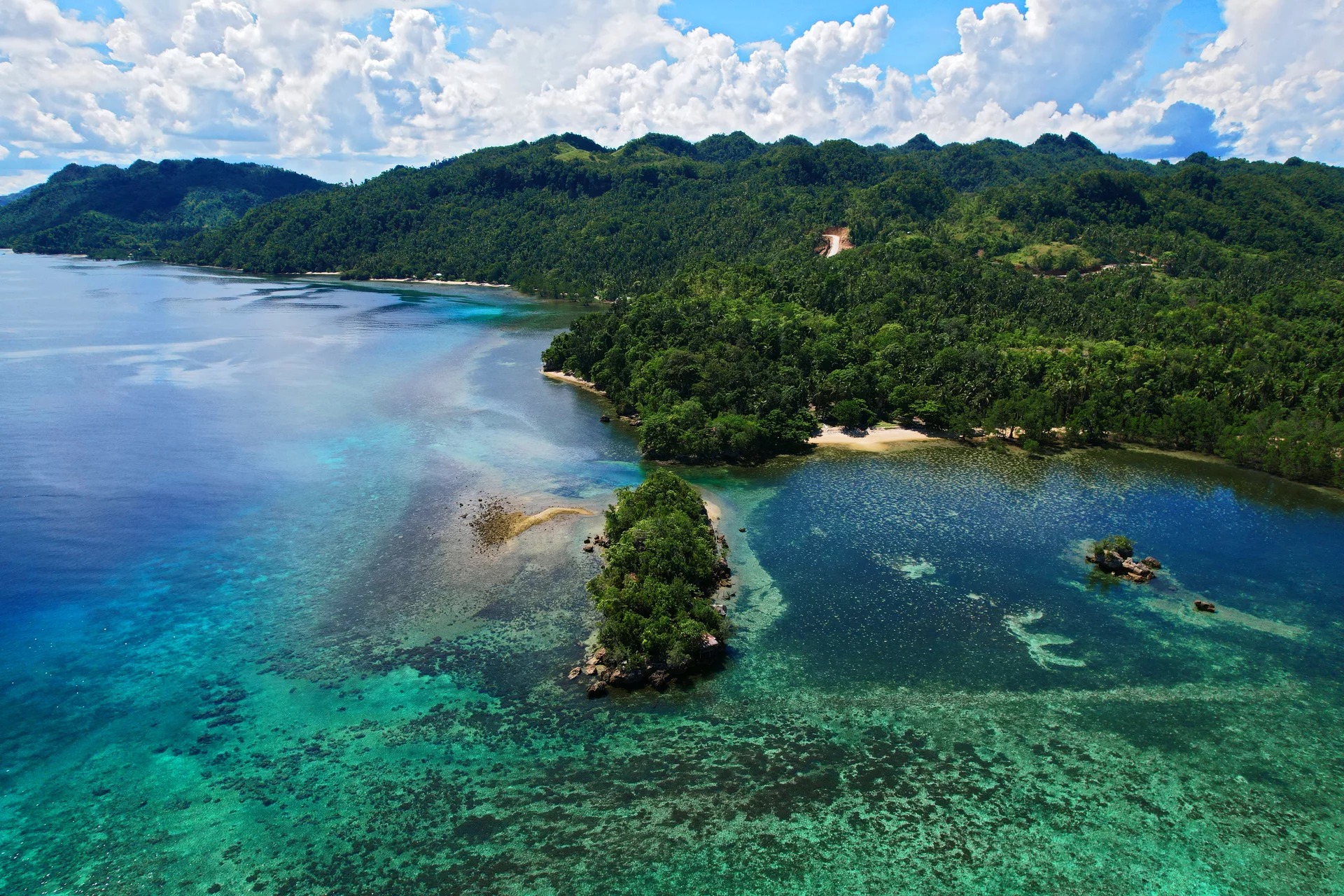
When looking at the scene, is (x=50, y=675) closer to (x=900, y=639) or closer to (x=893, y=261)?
(x=900, y=639)

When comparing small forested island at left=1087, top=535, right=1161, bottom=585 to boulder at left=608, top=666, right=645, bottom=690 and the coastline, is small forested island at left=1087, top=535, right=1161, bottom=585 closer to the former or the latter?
boulder at left=608, top=666, right=645, bottom=690

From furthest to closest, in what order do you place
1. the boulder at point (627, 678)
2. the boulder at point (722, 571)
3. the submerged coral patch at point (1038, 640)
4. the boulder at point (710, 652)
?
the boulder at point (722, 571) < the submerged coral patch at point (1038, 640) < the boulder at point (710, 652) < the boulder at point (627, 678)

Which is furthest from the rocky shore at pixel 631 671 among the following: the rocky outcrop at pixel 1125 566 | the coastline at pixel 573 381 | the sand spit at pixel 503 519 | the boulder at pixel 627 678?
the coastline at pixel 573 381

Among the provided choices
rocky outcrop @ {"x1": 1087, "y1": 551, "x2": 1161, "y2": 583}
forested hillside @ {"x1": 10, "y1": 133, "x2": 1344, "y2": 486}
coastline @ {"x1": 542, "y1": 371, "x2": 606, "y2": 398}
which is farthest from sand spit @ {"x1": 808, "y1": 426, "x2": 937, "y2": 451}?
coastline @ {"x1": 542, "y1": 371, "x2": 606, "y2": 398}

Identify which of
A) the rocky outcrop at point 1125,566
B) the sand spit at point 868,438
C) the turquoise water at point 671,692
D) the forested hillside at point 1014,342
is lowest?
the turquoise water at point 671,692

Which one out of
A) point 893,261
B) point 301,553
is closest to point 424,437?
point 301,553

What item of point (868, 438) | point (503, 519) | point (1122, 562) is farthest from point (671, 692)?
point (868, 438)

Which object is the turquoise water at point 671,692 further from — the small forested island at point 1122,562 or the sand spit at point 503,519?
the small forested island at point 1122,562
